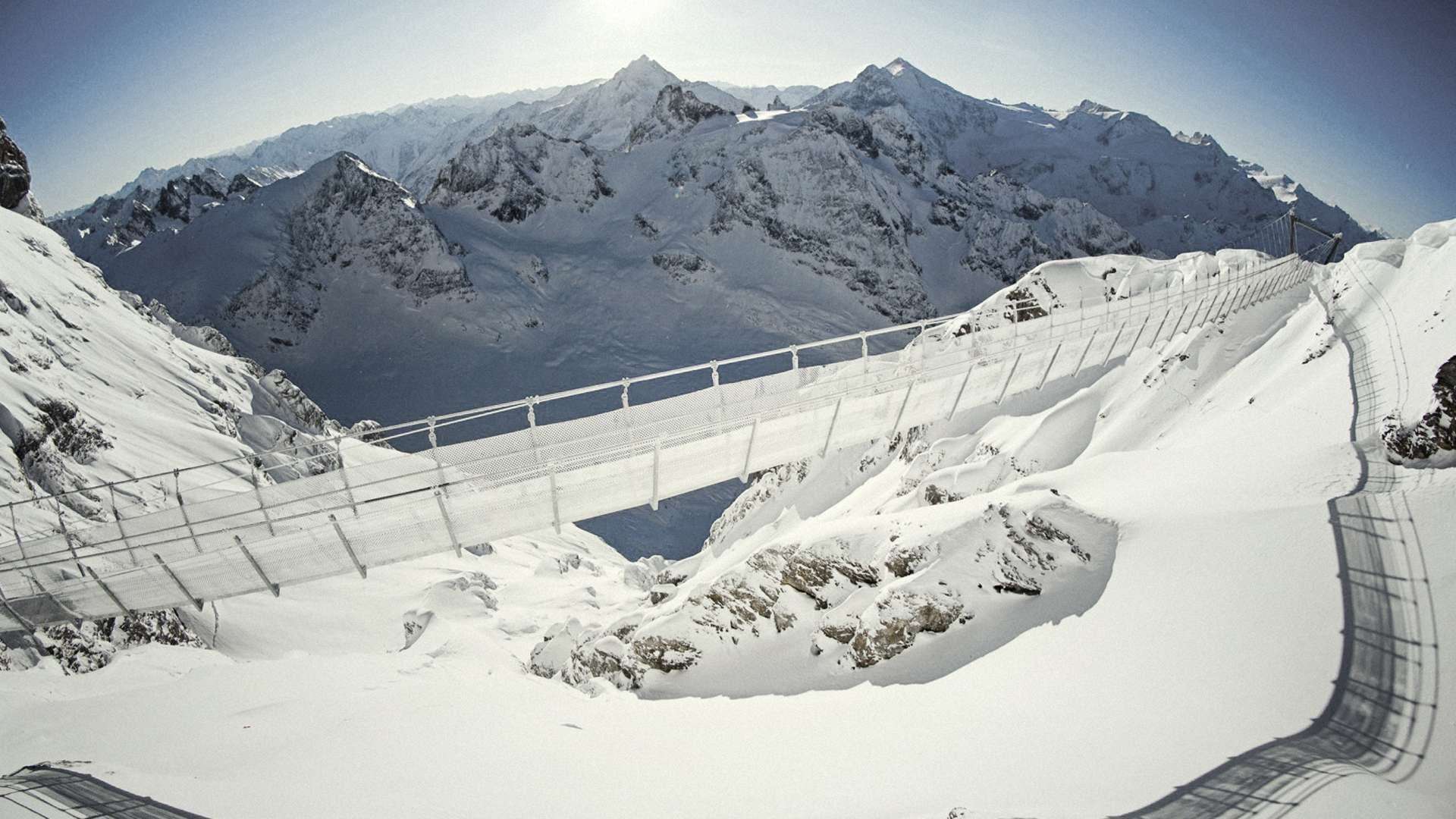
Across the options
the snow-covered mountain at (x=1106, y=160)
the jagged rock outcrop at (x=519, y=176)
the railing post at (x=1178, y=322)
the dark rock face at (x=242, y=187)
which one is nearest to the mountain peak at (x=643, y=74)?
the snow-covered mountain at (x=1106, y=160)

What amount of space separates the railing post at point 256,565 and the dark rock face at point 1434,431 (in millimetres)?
19199

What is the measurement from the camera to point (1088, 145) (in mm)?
177125

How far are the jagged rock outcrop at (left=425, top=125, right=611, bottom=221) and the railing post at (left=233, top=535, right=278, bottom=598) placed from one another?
97338mm

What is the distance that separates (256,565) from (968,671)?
1302cm

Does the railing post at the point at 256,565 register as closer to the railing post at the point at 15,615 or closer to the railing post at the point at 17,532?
the railing post at the point at 17,532

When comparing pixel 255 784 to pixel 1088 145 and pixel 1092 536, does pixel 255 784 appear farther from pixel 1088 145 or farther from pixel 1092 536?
pixel 1088 145

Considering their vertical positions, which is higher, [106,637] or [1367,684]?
[1367,684]

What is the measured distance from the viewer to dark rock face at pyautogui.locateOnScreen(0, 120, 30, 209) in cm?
4531

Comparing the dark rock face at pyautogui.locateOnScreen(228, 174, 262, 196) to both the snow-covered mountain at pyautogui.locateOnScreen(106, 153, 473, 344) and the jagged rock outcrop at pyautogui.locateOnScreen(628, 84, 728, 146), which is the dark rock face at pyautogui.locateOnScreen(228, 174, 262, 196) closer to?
the snow-covered mountain at pyautogui.locateOnScreen(106, 153, 473, 344)

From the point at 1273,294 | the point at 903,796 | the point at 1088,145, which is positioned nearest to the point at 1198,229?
the point at 1088,145

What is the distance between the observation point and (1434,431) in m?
10.9

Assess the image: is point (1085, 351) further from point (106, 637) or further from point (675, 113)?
point (675, 113)

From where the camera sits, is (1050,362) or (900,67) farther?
(900,67)

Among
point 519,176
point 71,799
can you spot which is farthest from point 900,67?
point 71,799
